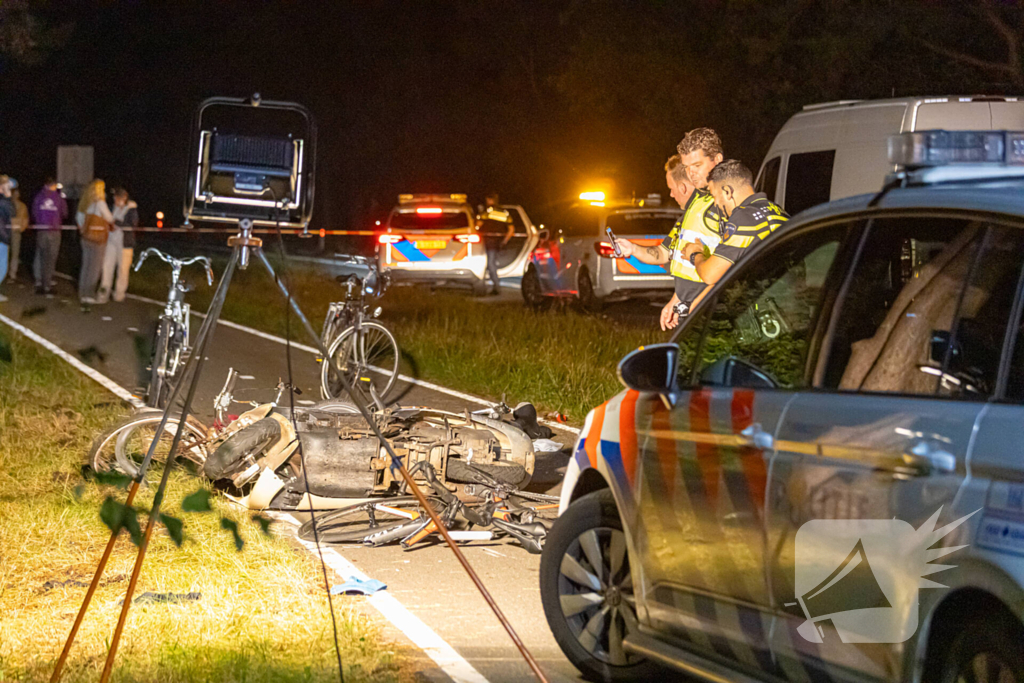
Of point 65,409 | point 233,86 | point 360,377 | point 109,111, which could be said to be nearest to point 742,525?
point 360,377

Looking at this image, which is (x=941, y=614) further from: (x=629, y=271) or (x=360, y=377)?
(x=629, y=271)

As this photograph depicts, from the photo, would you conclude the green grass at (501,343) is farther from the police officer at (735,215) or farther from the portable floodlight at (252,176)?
the portable floodlight at (252,176)

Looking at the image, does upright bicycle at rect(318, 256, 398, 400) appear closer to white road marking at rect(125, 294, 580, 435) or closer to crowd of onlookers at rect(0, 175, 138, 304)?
white road marking at rect(125, 294, 580, 435)

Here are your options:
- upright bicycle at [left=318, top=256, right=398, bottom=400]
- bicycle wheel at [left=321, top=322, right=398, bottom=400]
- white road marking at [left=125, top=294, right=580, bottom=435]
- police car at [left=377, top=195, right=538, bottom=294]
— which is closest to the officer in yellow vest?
white road marking at [left=125, top=294, right=580, bottom=435]

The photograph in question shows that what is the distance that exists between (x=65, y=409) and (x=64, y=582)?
15.7 ft

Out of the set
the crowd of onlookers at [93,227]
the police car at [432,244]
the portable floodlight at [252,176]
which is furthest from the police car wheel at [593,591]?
the police car at [432,244]

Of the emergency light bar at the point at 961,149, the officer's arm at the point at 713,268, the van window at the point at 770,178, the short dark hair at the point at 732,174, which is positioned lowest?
the officer's arm at the point at 713,268

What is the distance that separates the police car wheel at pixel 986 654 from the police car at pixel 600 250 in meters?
14.3

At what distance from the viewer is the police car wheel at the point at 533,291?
21.8 meters

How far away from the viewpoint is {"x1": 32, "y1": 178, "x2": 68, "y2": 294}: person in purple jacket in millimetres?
22953

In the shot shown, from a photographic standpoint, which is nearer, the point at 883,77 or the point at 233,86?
the point at 883,77

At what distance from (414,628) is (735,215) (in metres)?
Result: 2.41

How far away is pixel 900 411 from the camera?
3295 mm

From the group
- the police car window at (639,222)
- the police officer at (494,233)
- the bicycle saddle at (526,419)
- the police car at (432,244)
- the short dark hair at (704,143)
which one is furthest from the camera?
the police officer at (494,233)
